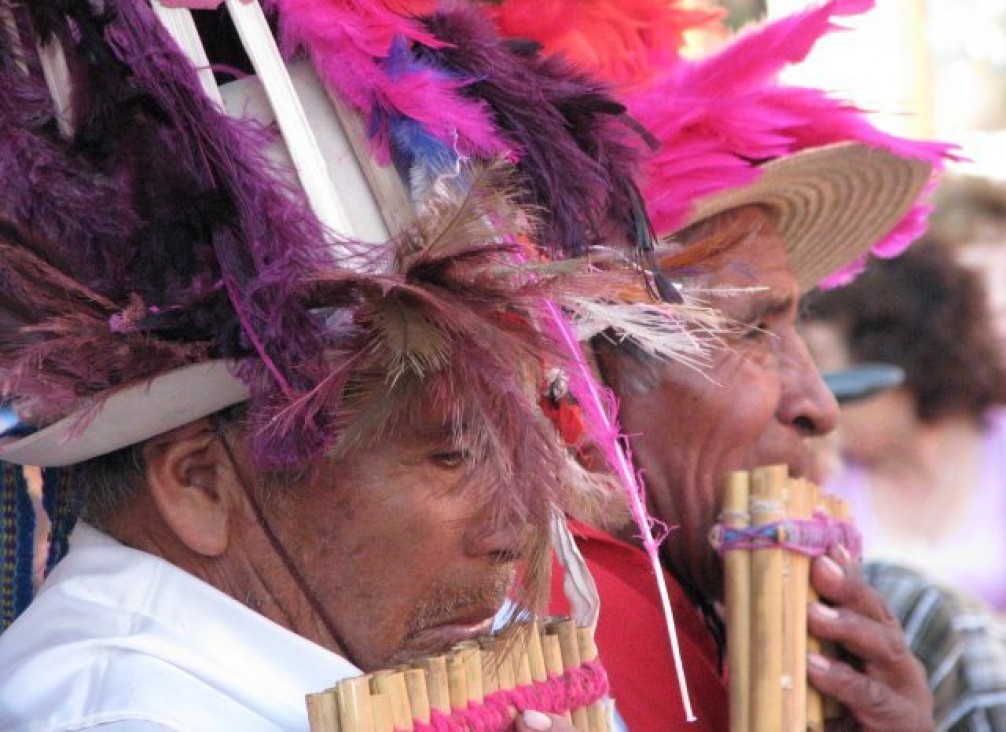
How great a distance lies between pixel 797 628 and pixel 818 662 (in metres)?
0.08

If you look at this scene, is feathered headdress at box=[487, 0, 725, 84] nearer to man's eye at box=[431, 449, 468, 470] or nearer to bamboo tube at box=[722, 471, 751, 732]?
bamboo tube at box=[722, 471, 751, 732]

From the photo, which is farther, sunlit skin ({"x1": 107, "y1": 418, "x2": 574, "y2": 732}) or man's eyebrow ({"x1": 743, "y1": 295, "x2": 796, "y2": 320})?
man's eyebrow ({"x1": 743, "y1": 295, "x2": 796, "y2": 320})

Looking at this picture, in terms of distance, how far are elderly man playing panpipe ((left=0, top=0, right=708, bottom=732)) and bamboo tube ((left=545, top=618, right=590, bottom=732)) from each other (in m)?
0.11

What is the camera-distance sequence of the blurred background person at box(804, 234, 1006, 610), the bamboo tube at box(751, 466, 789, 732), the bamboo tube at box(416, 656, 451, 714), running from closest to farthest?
the bamboo tube at box(416, 656, 451, 714)
the bamboo tube at box(751, 466, 789, 732)
the blurred background person at box(804, 234, 1006, 610)

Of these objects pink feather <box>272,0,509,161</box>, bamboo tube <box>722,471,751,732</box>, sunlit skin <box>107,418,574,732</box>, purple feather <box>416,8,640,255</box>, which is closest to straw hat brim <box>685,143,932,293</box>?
bamboo tube <box>722,471,751,732</box>

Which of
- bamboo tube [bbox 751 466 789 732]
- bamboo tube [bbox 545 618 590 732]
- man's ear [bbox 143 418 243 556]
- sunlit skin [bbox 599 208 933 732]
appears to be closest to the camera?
man's ear [bbox 143 418 243 556]

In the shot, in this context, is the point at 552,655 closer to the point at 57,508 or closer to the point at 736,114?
the point at 57,508

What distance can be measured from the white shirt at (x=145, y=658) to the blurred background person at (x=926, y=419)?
3599 mm

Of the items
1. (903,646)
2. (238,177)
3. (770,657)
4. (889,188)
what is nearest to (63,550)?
(238,177)

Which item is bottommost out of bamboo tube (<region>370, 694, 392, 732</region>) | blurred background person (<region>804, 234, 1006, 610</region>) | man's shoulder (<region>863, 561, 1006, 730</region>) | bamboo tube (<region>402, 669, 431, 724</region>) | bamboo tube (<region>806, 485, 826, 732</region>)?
blurred background person (<region>804, 234, 1006, 610</region>)

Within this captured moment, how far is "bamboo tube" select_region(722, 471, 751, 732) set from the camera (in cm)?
243

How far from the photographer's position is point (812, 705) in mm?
2506

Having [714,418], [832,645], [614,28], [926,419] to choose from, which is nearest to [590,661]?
[832,645]

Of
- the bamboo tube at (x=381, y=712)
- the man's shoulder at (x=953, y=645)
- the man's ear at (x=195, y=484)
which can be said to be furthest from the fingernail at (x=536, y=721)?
the man's shoulder at (x=953, y=645)
